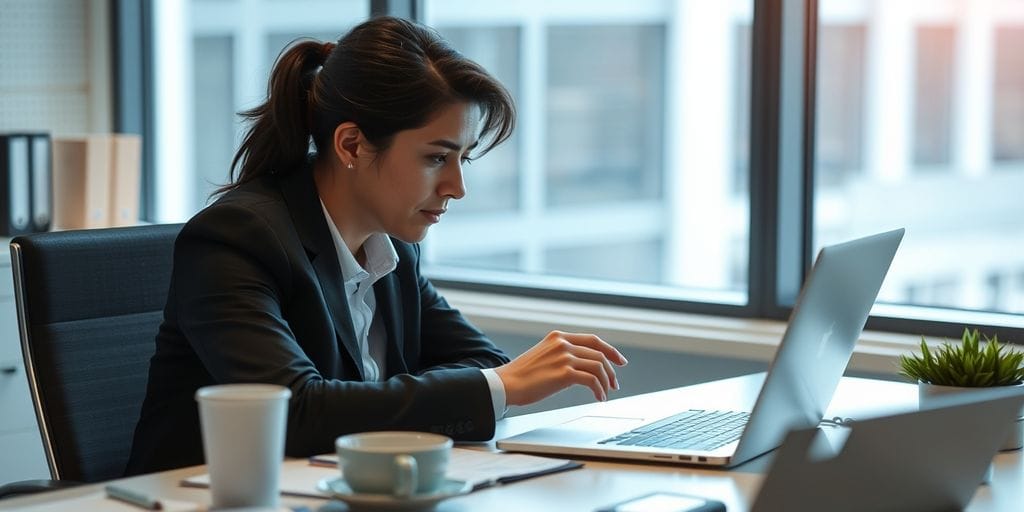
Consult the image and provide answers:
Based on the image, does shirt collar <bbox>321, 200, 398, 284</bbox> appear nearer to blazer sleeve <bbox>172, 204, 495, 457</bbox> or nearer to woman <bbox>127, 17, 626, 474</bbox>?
woman <bbox>127, 17, 626, 474</bbox>

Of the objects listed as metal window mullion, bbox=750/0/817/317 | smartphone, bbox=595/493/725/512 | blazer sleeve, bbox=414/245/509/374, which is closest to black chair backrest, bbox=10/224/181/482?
blazer sleeve, bbox=414/245/509/374

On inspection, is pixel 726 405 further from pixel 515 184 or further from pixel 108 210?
pixel 515 184

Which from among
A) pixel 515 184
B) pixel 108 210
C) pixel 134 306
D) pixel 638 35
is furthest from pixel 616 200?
pixel 134 306

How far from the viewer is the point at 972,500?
53.7 inches

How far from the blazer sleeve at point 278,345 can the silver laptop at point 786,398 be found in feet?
0.29

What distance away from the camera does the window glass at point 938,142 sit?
525 inches

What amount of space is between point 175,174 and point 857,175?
11.2m

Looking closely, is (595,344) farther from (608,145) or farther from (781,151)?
(608,145)

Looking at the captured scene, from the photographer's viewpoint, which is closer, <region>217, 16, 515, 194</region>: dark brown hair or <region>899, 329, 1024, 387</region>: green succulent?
<region>899, 329, 1024, 387</region>: green succulent

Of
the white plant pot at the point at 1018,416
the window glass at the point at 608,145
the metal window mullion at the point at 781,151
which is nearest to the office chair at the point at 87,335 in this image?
the white plant pot at the point at 1018,416

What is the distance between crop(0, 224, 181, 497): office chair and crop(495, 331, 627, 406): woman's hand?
0.57 metres

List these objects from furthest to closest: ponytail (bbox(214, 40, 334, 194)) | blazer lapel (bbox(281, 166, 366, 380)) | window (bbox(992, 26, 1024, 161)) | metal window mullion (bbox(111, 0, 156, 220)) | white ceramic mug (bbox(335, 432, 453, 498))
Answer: window (bbox(992, 26, 1024, 161)), metal window mullion (bbox(111, 0, 156, 220)), ponytail (bbox(214, 40, 334, 194)), blazer lapel (bbox(281, 166, 366, 380)), white ceramic mug (bbox(335, 432, 453, 498))

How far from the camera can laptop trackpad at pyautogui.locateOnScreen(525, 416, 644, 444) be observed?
5.20 ft

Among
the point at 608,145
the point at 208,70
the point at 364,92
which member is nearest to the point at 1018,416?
the point at 364,92
